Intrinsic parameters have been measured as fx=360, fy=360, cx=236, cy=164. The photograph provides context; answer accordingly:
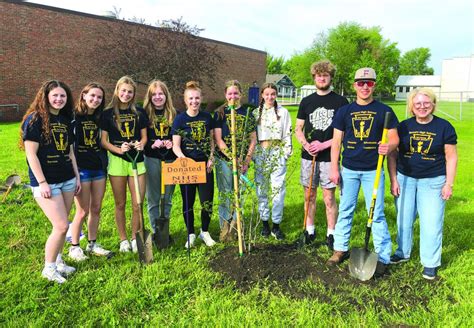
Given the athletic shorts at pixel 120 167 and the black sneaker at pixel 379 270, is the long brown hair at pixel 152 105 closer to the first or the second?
the athletic shorts at pixel 120 167

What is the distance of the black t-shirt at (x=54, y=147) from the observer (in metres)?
3.54

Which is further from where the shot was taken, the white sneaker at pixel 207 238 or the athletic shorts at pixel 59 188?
the white sneaker at pixel 207 238

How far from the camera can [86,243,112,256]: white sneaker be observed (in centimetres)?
449

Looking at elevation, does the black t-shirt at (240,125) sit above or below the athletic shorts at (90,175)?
above

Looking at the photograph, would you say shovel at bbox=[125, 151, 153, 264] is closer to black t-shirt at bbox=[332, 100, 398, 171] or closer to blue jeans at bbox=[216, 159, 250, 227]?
blue jeans at bbox=[216, 159, 250, 227]

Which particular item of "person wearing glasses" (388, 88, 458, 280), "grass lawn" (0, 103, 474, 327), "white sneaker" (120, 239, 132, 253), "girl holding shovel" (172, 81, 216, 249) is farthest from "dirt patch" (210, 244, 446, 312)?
"white sneaker" (120, 239, 132, 253)

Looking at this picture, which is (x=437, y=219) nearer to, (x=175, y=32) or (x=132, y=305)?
(x=132, y=305)

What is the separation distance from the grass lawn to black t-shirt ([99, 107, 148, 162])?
1410mm

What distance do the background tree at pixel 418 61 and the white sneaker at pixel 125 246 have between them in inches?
4626

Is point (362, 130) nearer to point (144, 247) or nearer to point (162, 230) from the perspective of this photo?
point (162, 230)

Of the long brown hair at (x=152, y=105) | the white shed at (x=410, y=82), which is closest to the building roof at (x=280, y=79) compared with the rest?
the white shed at (x=410, y=82)

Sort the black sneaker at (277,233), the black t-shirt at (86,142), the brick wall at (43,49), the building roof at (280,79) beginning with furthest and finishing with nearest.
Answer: the building roof at (280,79), the brick wall at (43,49), the black sneaker at (277,233), the black t-shirt at (86,142)

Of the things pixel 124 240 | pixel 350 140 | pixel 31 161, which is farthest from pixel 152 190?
pixel 350 140

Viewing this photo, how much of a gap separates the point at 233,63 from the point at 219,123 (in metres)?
32.0
